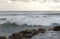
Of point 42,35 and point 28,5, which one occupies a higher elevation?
point 28,5

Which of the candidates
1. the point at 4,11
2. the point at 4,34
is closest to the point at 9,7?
the point at 4,11

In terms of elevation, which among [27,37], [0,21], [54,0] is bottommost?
[27,37]

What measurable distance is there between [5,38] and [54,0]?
40cm

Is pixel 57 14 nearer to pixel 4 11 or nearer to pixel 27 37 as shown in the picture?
pixel 27 37

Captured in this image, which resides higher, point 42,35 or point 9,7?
point 9,7

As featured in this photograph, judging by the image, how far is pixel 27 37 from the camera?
0.63m

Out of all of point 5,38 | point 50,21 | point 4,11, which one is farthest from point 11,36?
point 50,21

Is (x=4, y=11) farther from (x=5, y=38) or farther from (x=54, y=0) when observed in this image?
(x=54, y=0)

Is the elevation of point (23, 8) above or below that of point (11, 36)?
above

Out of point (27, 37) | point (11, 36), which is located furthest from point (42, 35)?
point (11, 36)

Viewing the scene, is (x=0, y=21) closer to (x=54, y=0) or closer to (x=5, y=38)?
(x=5, y=38)

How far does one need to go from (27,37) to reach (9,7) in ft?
0.75

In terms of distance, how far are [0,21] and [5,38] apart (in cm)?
11

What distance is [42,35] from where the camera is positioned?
2.09ft
